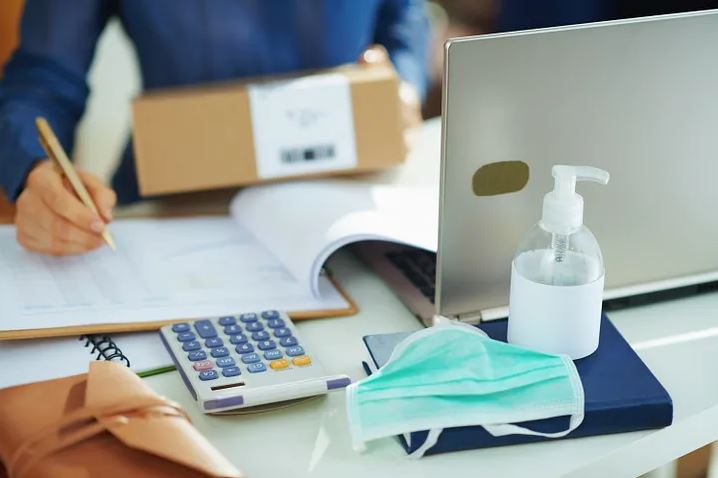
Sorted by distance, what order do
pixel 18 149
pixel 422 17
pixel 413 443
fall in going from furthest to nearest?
pixel 422 17, pixel 18 149, pixel 413 443

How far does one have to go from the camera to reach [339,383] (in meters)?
0.75

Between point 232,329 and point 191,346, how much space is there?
0.14 feet

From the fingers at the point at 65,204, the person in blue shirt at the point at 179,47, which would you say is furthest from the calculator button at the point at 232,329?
the person in blue shirt at the point at 179,47

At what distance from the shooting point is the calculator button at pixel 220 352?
771mm

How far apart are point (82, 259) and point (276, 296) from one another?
23cm

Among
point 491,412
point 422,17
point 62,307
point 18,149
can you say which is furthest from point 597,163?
point 422,17

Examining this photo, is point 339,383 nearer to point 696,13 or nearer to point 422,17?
point 696,13

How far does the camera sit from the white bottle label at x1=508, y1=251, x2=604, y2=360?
73cm

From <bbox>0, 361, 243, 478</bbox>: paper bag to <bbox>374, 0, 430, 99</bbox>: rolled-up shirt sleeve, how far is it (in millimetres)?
899

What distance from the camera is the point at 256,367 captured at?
0.75 m

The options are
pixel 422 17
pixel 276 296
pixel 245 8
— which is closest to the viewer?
pixel 276 296

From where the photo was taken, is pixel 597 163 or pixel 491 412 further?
pixel 597 163

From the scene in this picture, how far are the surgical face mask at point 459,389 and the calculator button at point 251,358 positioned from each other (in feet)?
0.33

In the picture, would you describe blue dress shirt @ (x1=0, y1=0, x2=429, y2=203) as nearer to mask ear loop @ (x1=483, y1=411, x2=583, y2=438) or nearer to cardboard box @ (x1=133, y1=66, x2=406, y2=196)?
cardboard box @ (x1=133, y1=66, x2=406, y2=196)
